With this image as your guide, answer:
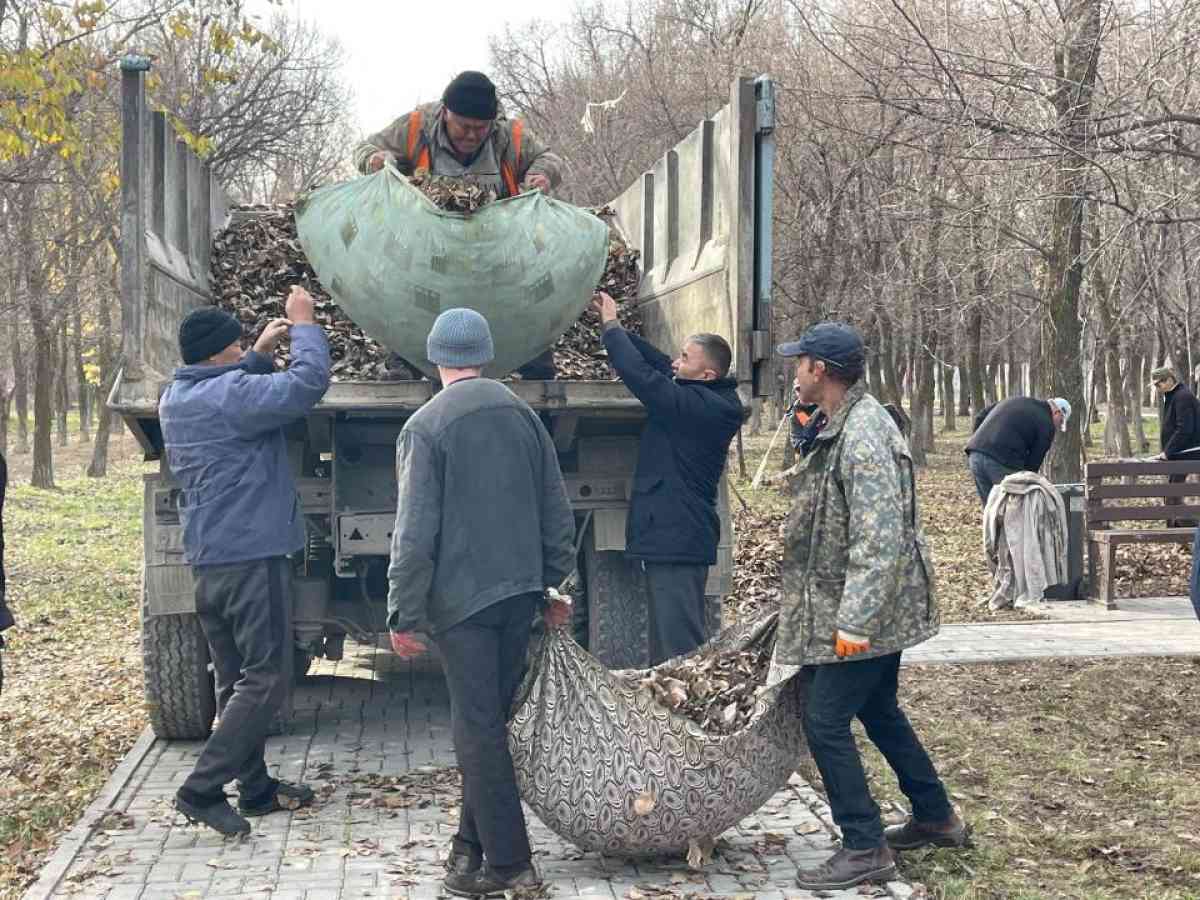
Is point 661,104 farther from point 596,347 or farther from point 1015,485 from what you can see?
point 596,347

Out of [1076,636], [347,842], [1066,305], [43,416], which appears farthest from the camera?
[43,416]

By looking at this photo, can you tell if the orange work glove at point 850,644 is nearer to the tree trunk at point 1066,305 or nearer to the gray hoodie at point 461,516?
the gray hoodie at point 461,516

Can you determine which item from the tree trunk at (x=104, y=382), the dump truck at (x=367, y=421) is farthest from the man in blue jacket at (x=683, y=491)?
the tree trunk at (x=104, y=382)

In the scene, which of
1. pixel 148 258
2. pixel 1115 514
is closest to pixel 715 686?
pixel 148 258

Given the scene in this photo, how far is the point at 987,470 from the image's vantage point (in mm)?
12242

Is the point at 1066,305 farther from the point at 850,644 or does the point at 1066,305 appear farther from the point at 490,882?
the point at 490,882

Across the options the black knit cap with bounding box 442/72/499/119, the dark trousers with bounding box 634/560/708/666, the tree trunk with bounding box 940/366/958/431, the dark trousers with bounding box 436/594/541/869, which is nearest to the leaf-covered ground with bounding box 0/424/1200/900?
the dark trousers with bounding box 634/560/708/666

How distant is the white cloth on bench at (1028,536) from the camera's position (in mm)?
11781

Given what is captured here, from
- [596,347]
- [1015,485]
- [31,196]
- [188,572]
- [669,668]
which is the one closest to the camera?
[669,668]

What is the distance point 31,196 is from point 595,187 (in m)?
11.5

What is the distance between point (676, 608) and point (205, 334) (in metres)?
2.21

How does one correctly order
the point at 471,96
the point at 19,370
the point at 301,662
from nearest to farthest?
1. the point at 471,96
2. the point at 301,662
3. the point at 19,370

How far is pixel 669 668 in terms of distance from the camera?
536cm

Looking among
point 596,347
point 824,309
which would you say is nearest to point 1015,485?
point 596,347
